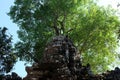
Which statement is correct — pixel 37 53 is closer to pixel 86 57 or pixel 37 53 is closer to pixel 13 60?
pixel 13 60

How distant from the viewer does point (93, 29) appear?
156 feet

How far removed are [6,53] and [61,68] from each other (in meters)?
18.4

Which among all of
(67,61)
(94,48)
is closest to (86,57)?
(94,48)

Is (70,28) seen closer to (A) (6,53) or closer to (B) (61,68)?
(A) (6,53)

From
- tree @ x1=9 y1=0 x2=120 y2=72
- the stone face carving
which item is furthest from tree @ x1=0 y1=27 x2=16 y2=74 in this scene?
the stone face carving

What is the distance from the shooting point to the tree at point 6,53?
147 ft

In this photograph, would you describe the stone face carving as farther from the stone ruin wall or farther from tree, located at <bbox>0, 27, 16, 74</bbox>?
tree, located at <bbox>0, 27, 16, 74</bbox>

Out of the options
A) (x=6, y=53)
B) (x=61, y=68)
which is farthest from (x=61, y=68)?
(x=6, y=53)

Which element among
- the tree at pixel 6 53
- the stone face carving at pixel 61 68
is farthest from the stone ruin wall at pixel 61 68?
the tree at pixel 6 53

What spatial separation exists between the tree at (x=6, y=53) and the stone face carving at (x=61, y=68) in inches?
570

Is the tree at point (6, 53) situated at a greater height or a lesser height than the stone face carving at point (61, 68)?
greater

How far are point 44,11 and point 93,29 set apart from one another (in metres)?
7.54

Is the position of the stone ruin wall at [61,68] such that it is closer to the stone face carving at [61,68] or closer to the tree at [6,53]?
the stone face carving at [61,68]

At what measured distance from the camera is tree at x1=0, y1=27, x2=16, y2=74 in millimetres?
44656
